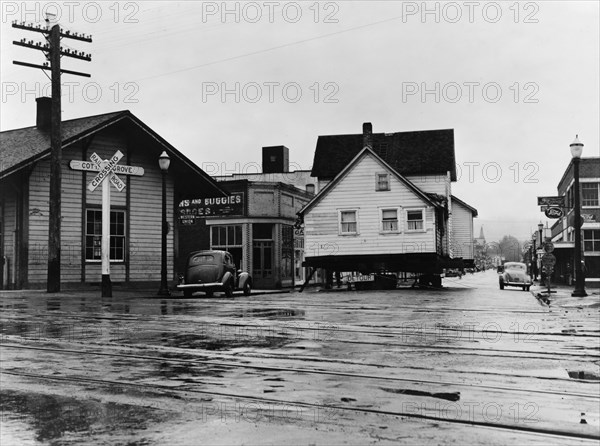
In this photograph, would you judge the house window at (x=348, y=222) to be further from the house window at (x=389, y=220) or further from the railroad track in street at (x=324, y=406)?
the railroad track in street at (x=324, y=406)

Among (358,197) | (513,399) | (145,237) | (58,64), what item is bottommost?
(513,399)

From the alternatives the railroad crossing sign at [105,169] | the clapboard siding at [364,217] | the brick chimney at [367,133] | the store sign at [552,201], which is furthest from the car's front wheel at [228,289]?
the brick chimney at [367,133]

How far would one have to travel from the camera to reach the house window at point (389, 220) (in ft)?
120

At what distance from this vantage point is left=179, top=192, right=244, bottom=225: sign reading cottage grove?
142ft

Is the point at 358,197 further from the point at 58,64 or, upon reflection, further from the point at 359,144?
the point at 58,64

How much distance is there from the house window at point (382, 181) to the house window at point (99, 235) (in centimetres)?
1422

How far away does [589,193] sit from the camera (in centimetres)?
4681

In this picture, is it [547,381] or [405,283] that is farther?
[405,283]

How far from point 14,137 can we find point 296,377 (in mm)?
25307

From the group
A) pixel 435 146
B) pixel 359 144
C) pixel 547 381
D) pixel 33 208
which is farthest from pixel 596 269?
pixel 547 381

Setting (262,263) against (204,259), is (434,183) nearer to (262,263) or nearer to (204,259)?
(262,263)

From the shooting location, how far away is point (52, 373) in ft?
25.5

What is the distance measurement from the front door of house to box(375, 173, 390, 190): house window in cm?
966

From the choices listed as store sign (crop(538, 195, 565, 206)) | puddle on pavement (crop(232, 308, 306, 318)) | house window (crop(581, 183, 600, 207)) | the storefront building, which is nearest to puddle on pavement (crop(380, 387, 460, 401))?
puddle on pavement (crop(232, 308, 306, 318))
